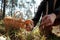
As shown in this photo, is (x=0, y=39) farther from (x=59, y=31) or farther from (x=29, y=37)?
(x=59, y=31)

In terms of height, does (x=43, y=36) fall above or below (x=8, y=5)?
above

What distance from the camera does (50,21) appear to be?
3.44 feet

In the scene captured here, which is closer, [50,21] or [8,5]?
[50,21]

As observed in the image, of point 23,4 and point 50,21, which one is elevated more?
point 50,21

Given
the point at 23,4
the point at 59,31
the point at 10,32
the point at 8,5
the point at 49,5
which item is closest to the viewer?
the point at 59,31

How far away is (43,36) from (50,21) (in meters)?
0.11

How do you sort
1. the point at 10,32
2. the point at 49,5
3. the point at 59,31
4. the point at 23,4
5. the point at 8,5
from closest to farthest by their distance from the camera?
the point at 59,31
the point at 10,32
the point at 49,5
the point at 8,5
the point at 23,4

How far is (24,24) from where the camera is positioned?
1.12 m

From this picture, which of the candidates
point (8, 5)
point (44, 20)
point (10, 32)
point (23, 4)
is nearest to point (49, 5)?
point (44, 20)

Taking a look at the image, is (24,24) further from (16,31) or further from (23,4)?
(23,4)

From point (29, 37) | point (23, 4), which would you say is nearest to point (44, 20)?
point (29, 37)

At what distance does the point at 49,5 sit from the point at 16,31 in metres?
0.32

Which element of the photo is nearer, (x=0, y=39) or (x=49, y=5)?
(x=0, y=39)

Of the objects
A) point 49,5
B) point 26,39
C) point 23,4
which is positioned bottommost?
point 23,4
